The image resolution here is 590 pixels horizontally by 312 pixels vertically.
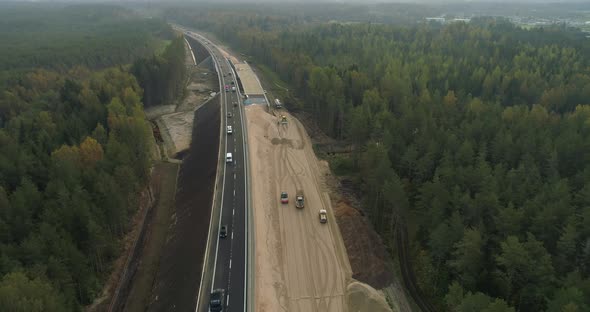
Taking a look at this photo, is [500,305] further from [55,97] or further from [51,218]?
[55,97]

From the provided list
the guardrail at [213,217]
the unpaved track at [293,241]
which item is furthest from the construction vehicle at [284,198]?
the guardrail at [213,217]

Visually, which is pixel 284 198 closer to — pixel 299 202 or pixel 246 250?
pixel 299 202

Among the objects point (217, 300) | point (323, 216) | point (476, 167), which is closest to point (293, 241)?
point (323, 216)

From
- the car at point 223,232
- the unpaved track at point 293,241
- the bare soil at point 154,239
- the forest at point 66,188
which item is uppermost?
the forest at point 66,188

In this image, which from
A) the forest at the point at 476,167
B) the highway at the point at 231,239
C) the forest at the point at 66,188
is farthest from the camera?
the highway at the point at 231,239

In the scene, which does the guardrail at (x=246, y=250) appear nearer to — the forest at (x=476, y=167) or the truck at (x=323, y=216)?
the truck at (x=323, y=216)

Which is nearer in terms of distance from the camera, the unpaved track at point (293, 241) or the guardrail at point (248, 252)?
the guardrail at point (248, 252)
